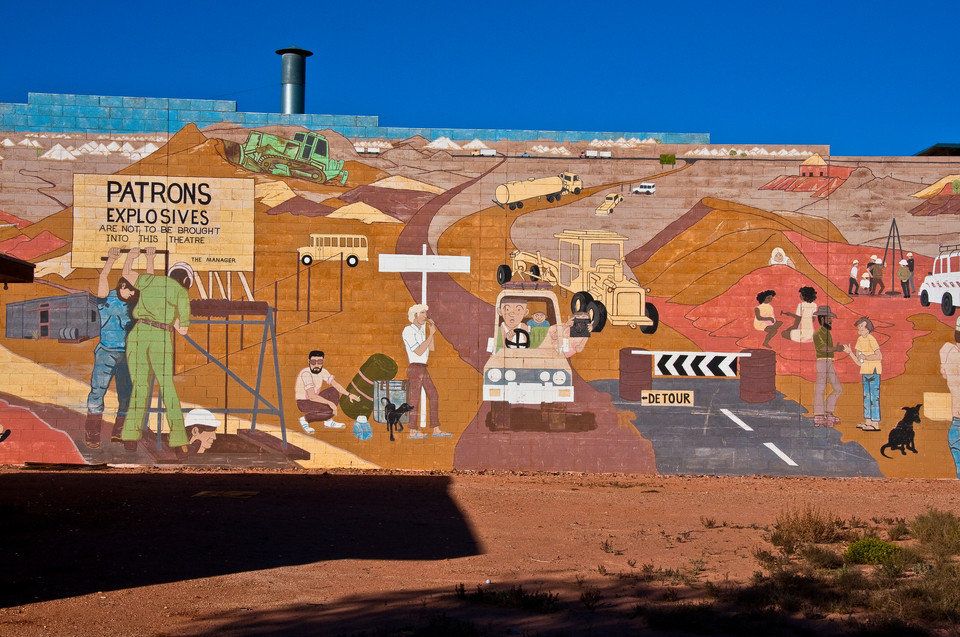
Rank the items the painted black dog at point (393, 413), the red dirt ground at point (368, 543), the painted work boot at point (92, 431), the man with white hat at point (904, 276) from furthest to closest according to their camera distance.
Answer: the man with white hat at point (904, 276), the painted black dog at point (393, 413), the painted work boot at point (92, 431), the red dirt ground at point (368, 543)

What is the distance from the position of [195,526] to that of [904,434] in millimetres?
15076

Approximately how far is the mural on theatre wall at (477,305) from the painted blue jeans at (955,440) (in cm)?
10

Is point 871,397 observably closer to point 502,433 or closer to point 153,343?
point 502,433

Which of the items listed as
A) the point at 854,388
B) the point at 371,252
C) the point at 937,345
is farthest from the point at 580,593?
the point at 937,345

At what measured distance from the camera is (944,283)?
19.2 metres

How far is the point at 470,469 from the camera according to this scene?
1880 cm

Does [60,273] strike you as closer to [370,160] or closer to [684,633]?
[370,160]

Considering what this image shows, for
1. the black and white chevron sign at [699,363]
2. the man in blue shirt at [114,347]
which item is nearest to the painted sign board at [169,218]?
the man in blue shirt at [114,347]

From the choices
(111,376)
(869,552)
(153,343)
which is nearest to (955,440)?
(869,552)

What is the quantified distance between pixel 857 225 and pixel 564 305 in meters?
6.85

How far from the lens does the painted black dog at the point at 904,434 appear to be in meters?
19.0

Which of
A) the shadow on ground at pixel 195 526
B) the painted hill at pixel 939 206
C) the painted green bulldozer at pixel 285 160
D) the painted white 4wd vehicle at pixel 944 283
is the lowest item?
the shadow on ground at pixel 195 526

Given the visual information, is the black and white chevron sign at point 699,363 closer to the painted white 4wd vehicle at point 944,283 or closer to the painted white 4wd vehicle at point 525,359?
the painted white 4wd vehicle at point 525,359

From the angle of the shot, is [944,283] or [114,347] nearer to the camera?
[114,347]
